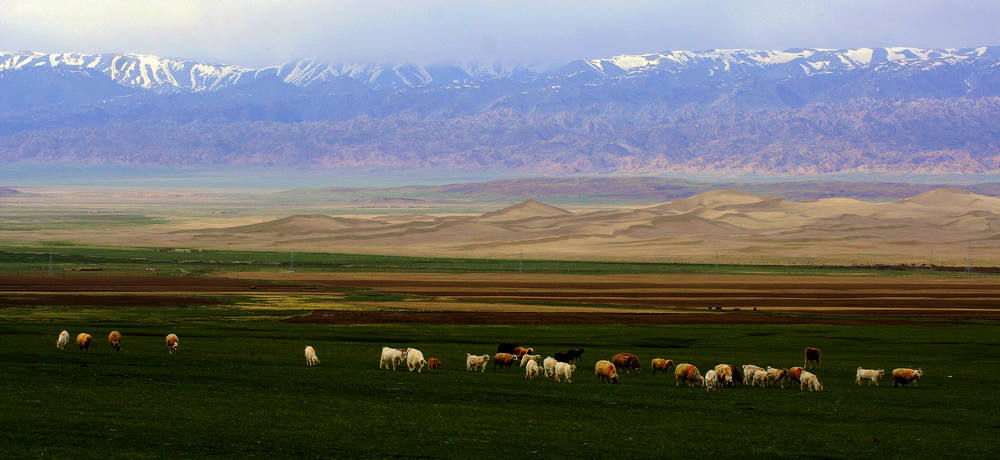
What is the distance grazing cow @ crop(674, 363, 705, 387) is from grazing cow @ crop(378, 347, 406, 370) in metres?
7.90

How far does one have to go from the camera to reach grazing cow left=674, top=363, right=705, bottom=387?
30.0 m

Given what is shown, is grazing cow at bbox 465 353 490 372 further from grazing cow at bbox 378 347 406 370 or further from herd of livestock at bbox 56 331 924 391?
grazing cow at bbox 378 347 406 370

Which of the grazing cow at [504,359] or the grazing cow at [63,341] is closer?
the grazing cow at [504,359]

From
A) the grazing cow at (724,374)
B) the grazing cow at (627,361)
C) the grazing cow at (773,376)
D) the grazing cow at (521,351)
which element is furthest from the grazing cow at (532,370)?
the grazing cow at (773,376)

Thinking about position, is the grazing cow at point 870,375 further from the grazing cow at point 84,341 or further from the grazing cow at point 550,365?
the grazing cow at point 84,341

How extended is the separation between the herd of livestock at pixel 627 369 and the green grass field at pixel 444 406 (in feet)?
1.54

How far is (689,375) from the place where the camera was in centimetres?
3003

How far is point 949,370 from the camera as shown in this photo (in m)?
34.7

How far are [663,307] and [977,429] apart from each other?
41.6m

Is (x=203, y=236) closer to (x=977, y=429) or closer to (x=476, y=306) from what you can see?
(x=476, y=306)

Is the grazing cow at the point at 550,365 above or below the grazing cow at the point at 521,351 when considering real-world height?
above

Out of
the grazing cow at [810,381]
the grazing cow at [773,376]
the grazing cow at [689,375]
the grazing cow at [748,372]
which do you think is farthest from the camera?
the grazing cow at [748,372]

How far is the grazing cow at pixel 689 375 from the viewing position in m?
30.0

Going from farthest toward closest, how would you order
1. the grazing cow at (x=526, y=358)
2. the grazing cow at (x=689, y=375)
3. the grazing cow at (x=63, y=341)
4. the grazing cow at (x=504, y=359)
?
the grazing cow at (x=63, y=341)
the grazing cow at (x=504, y=359)
the grazing cow at (x=526, y=358)
the grazing cow at (x=689, y=375)
